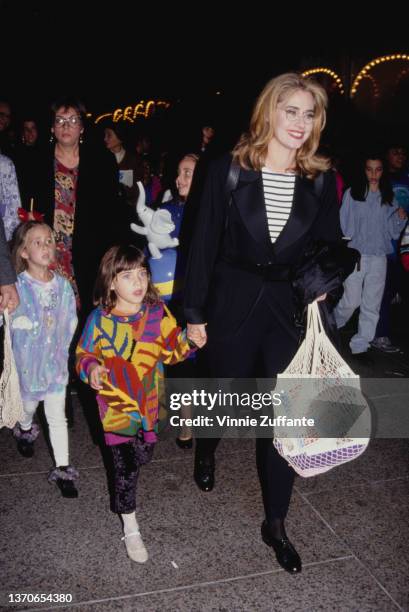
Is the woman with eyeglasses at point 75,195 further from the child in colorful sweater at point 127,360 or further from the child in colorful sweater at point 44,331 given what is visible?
the child in colorful sweater at point 127,360

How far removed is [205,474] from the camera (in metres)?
3.30

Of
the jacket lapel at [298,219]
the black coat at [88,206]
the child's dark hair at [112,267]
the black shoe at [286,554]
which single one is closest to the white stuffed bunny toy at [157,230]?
the black coat at [88,206]

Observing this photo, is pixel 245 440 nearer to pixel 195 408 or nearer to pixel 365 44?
pixel 195 408

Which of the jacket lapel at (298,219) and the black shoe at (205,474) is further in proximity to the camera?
the black shoe at (205,474)

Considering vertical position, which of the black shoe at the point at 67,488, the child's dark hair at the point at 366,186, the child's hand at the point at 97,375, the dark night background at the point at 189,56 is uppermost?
the dark night background at the point at 189,56

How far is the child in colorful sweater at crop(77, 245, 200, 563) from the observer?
2689 millimetres

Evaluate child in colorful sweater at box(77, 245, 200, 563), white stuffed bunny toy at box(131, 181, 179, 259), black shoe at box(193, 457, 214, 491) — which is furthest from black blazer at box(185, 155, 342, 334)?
black shoe at box(193, 457, 214, 491)

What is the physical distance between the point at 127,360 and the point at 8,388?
76 centimetres

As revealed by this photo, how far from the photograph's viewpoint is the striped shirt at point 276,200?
2574 millimetres

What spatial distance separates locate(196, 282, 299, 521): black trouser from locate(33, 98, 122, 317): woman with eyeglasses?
128 centimetres

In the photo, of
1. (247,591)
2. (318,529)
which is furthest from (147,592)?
(318,529)

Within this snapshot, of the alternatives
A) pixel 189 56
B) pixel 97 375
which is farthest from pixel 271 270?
pixel 189 56

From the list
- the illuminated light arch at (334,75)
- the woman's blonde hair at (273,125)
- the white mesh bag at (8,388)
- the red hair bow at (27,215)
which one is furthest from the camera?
the illuminated light arch at (334,75)

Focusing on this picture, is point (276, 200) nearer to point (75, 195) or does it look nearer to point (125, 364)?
point (125, 364)
